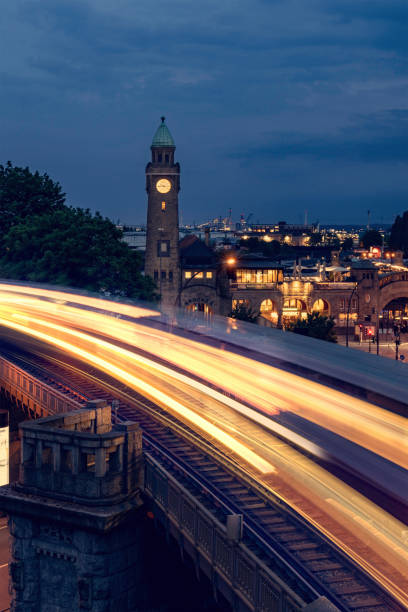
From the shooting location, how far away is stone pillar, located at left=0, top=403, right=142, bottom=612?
20.1 meters

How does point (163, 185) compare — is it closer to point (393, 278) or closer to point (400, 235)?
point (393, 278)

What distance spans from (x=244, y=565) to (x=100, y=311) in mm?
23197

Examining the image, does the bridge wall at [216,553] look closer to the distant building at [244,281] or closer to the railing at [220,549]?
the railing at [220,549]

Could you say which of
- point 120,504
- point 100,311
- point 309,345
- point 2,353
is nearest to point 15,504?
point 120,504

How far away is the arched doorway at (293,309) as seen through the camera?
10156 cm

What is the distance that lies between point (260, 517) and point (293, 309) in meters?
84.7

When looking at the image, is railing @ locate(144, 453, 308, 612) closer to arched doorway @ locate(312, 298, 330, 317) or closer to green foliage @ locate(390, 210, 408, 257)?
arched doorway @ locate(312, 298, 330, 317)

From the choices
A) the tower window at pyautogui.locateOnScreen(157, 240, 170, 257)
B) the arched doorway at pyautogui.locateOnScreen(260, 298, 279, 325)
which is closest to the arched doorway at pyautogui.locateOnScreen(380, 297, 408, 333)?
the arched doorway at pyautogui.locateOnScreen(260, 298, 279, 325)

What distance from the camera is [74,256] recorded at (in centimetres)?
5169

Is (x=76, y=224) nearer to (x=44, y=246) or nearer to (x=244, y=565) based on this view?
(x=44, y=246)

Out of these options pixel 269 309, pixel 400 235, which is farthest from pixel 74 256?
pixel 400 235

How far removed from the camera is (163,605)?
885 inches

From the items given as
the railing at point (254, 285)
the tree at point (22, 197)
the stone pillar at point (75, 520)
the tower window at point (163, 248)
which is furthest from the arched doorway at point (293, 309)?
the stone pillar at point (75, 520)

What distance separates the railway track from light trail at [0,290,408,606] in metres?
0.41
